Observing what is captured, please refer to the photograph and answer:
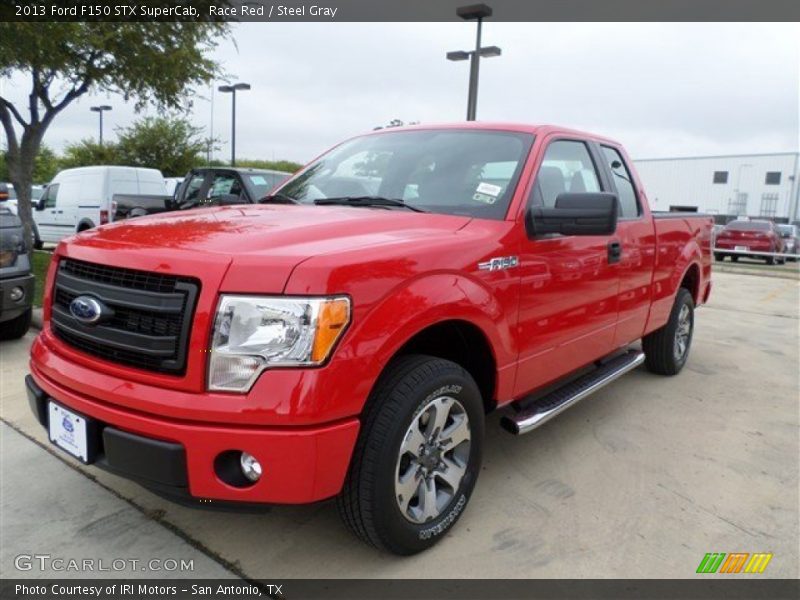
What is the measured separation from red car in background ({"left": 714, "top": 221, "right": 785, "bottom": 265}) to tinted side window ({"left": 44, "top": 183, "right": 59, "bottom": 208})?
17.9 metres

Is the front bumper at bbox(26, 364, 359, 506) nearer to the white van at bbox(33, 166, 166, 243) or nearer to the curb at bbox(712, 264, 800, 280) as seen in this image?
the white van at bbox(33, 166, 166, 243)

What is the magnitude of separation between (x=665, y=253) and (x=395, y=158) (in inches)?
90.2

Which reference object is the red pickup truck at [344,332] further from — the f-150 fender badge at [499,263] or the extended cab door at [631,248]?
the extended cab door at [631,248]

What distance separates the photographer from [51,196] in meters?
13.6

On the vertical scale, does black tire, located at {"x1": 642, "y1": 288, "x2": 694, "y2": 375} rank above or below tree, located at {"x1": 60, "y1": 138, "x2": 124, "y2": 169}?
below

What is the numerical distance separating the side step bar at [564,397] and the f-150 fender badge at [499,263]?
2.46 feet

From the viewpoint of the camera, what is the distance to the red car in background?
730 inches

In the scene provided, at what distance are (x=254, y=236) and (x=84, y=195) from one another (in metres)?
12.1

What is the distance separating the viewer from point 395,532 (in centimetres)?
227

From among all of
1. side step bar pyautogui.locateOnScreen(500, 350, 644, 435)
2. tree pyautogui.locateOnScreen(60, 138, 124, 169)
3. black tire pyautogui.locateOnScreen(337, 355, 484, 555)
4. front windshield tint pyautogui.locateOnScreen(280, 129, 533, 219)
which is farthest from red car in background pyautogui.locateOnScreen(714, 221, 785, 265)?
tree pyautogui.locateOnScreen(60, 138, 124, 169)

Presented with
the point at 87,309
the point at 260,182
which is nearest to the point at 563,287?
the point at 87,309

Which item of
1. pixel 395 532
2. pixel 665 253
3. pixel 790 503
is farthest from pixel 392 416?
pixel 665 253

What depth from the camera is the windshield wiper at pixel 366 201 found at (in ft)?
9.79

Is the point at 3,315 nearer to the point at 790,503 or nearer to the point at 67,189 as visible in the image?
the point at 790,503
